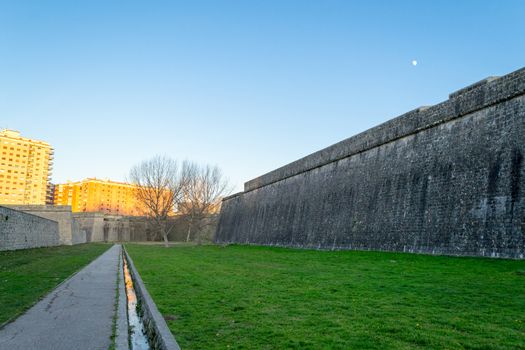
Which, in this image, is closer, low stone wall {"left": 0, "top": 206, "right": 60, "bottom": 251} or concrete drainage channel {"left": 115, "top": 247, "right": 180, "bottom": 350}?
concrete drainage channel {"left": 115, "top": 247, "right": 180, "bottom": 350}

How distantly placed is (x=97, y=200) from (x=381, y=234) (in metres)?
146

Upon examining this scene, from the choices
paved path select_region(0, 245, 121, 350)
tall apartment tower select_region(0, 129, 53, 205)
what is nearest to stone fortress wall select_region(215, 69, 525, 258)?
paved path select_region(0, 245, 121, 350)

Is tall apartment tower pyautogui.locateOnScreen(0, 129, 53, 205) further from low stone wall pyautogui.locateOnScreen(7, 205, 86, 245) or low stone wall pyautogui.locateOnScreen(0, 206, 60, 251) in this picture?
low stone wall pyautogui.locateOnScreen(0, 206, 60, 251)

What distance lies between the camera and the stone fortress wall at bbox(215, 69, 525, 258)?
1271 centimetres

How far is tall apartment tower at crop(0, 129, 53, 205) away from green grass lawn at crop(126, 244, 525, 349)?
412 ft

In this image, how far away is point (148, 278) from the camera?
12.0 meters

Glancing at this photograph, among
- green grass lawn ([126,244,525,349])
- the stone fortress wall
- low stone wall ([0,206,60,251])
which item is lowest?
low stone wall ([0,206,60,251])

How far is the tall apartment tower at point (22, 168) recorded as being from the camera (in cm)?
11600

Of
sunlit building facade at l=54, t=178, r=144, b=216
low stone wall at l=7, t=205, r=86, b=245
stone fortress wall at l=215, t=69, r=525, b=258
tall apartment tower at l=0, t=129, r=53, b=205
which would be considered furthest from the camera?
sunlit building facade at l=54, t=178, r=144, b=216

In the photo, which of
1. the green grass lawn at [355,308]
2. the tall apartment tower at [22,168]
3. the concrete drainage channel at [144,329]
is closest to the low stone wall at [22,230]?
the green grass lawn at [355,308]

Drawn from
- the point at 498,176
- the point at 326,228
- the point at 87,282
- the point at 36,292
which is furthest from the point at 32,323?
the point at 326,228

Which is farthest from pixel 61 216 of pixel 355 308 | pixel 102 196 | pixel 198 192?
pixel 102 196

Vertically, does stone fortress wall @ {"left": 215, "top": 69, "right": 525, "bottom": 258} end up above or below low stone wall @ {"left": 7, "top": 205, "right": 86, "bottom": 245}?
above

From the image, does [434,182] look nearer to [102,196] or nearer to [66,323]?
[66,323]
